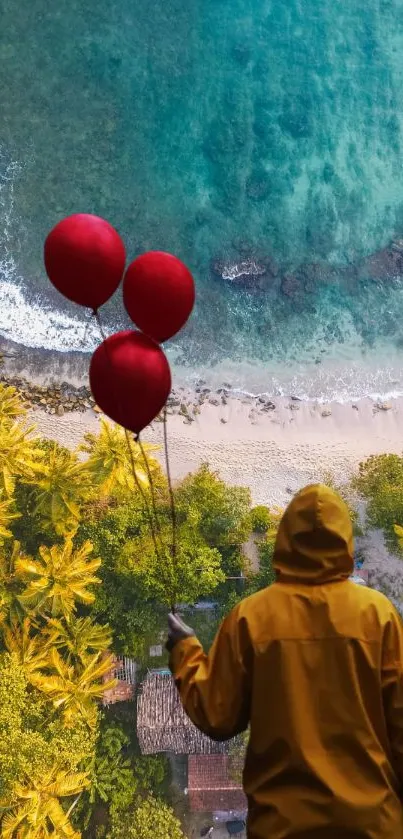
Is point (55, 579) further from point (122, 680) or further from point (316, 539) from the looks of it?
point (316, 539)

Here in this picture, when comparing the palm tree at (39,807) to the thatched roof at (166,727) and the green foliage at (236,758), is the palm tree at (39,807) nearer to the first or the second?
the thatched roof at (166,727)

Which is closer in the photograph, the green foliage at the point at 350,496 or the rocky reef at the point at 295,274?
the green foliage at the point at 350,496

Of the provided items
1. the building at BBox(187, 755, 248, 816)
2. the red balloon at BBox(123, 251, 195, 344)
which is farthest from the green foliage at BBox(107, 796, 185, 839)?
the red balloon at BBox(123, 251, 195, 344)

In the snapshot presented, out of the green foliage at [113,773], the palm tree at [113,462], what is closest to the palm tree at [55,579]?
the palm tree at [113,462]

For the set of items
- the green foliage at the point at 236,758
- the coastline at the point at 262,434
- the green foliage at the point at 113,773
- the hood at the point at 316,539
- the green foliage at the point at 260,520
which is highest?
the hood at the point at 316,539

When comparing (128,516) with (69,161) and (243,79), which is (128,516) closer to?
(69,161)

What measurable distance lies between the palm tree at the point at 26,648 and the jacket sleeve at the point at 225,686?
6039mm

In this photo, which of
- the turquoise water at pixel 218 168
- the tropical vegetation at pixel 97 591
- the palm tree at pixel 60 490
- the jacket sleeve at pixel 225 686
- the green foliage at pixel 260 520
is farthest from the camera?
the turquoise water at pixel 218 168

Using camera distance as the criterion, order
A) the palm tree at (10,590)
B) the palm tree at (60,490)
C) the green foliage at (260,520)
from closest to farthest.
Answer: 1. the palm tree at (10,590)
2. the palm tree at (60,490)
3. the green foliage at (260,520)

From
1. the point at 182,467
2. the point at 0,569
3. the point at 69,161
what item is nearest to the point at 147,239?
the point at 69,161

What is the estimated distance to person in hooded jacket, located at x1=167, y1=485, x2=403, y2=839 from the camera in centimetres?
312

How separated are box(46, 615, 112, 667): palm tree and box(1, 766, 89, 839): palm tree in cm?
155

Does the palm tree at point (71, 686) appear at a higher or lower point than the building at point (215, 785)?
higher

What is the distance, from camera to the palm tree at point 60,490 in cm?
912
